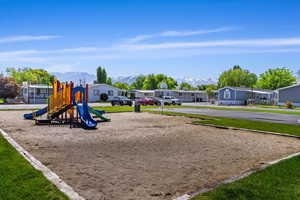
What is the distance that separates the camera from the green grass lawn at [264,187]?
4223mm

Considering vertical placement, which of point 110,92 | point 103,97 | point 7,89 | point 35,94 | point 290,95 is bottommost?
point 103,97

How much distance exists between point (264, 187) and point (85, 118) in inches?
432

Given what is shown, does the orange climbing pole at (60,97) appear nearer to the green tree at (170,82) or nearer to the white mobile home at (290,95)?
the white mobile home at (290,95)

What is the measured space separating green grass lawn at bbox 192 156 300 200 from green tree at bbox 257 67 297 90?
76.9m

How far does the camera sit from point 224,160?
697cm

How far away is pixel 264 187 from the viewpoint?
4.62 meters

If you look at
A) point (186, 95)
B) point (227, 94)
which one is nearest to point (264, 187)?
point (227, 94)

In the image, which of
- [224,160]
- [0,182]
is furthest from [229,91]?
[0,182]

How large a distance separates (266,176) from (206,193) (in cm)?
166

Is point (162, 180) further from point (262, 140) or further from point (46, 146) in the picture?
point (262, 140)

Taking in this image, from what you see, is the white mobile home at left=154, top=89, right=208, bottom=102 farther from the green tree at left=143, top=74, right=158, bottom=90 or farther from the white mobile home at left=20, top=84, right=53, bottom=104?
the green tree at left=143, top=74, right=158, bottom=90

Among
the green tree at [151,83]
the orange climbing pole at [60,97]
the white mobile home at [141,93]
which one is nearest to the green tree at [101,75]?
the green tree at [151,83]

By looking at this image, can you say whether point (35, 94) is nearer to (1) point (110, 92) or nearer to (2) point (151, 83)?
(1) point (110, 92)

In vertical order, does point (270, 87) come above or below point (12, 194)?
above
